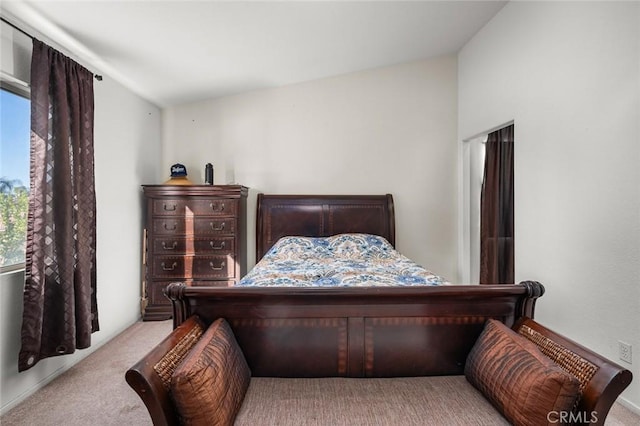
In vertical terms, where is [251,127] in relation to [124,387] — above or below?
above

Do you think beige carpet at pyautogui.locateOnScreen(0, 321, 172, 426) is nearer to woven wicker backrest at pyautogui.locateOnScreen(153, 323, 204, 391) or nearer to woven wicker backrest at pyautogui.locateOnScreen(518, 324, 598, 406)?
woven wicker backrest at pyautogui.locateOnScreen(153, 323, 204, 391)

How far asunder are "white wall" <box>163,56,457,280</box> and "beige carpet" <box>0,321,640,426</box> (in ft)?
6.18

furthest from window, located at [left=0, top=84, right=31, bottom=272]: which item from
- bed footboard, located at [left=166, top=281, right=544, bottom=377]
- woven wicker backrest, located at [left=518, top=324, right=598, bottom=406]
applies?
woven wicker backrest, located at [left=518, top=324, right=598, bottom=406]

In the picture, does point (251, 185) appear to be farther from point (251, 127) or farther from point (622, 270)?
point (622, 270)

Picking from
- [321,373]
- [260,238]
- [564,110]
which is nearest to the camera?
[321,373]

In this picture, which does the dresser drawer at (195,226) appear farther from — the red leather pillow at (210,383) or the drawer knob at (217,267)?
the red leather pillow at (210,383)

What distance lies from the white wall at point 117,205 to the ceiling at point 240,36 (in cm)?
26

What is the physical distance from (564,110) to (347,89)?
2254 millimetres

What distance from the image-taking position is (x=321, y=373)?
1590 mm

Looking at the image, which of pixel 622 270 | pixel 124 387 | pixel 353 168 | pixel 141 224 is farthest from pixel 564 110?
pixel 141 224

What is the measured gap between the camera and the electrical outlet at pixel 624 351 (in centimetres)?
210

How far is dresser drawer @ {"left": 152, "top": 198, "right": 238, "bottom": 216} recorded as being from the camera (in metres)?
3.68

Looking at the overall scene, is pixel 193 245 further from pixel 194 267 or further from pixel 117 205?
pixel 117 205

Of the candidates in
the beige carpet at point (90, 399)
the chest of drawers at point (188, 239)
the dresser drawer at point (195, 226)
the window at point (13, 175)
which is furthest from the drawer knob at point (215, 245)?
the window at point (13, 175)
